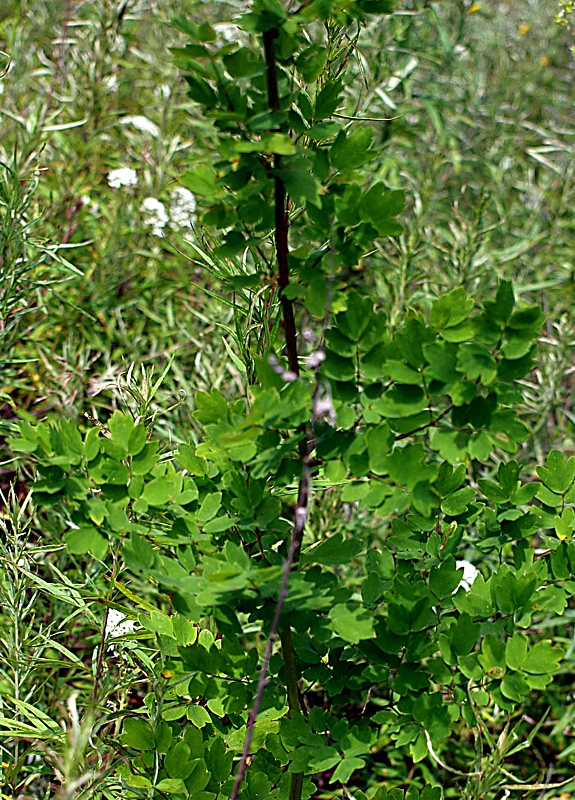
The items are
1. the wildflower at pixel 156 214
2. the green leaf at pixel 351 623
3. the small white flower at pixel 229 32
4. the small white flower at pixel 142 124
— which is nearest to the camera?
the green leaf at pixel 351 623

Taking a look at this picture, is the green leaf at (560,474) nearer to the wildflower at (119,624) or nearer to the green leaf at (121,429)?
the green leaf at (121,429)

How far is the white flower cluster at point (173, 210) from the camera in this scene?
2164mm

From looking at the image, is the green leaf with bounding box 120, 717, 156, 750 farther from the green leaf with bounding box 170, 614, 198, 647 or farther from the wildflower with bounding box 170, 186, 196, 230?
the wildflower with bounding box 170, 186, 196, 230

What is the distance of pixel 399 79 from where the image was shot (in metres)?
2.32

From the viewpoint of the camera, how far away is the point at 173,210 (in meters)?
2.17

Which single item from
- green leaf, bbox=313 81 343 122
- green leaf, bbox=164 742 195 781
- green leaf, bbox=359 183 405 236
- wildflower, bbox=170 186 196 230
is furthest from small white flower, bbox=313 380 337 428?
wildflower, bbox=170 186 196 230

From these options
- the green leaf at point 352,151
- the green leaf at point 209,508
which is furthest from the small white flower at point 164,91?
the green leaf at point 209,508

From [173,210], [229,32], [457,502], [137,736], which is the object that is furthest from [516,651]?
[229,32]

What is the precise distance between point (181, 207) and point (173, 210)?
3 cm

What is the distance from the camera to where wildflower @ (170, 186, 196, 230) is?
2.16 metres

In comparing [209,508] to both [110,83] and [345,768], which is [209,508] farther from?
[110,83]

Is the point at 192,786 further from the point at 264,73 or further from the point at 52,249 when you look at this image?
the point at 52,249

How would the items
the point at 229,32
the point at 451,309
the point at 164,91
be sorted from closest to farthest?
1. the point at 451,309
2. the point at 164,91
3. the point at 229,32

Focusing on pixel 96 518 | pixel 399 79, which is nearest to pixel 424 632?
pixel 96 518
